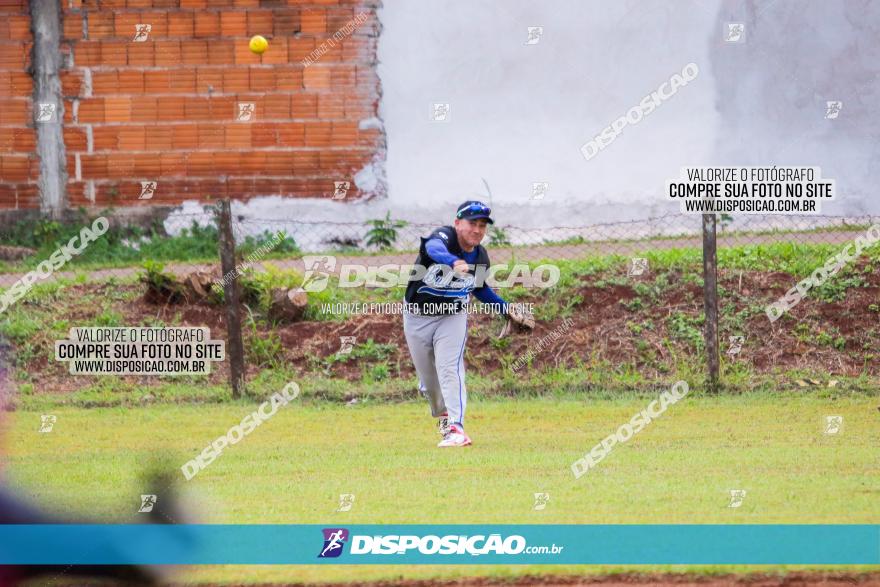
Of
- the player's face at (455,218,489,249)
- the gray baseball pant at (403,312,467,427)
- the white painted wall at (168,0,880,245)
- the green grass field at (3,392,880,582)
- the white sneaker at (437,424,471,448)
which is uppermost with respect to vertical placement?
the white painted wall at (168,0,880,245)

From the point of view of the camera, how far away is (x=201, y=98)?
50.7 ft

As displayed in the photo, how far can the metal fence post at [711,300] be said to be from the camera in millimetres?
11438

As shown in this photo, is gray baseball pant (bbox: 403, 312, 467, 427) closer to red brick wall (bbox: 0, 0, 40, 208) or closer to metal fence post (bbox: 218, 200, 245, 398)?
metal fence post (bbox: 218, 200, 245, 398)

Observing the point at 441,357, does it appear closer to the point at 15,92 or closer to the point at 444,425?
the point at 444,425

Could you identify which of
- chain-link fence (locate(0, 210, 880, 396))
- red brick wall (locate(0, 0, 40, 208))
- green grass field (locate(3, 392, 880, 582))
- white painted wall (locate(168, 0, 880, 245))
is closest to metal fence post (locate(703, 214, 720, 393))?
chain-link fence (locate(0, 210, 880, 396))

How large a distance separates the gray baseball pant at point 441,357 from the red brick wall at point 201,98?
6412 mm

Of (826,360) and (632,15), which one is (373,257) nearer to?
(632,15)

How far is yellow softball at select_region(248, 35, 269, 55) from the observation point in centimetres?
1521

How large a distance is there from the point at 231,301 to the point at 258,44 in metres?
4.85

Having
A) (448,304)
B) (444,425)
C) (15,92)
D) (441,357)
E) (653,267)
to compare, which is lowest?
(444,425)

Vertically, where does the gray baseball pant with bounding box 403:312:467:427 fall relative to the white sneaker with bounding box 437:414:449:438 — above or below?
above

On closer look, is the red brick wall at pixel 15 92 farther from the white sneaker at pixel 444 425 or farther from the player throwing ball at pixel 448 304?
the white sneaker at pixel 444 425

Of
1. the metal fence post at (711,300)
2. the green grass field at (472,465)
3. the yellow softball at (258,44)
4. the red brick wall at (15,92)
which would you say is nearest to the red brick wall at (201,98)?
the red brick wall at (15,92)

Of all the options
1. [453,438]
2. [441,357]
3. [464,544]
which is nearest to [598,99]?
[441,357]
